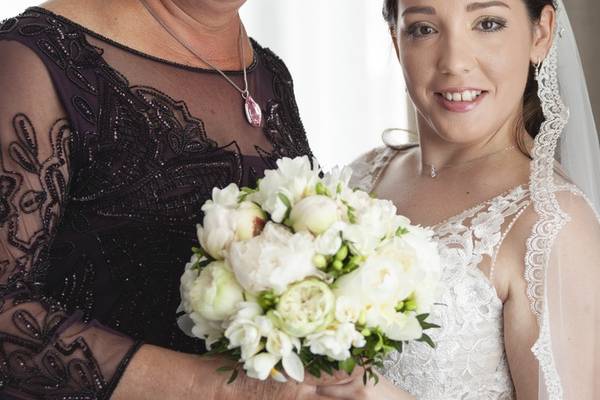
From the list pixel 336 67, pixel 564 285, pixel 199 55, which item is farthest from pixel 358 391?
pixel 336 67

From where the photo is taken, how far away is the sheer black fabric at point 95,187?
1855 millimetres

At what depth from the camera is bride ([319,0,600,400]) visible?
87.0 inches

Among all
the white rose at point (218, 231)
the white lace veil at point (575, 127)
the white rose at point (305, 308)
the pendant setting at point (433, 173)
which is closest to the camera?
the white rose at point (305, 308)

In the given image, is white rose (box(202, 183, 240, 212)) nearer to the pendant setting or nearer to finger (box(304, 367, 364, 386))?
finger (box(304, 367, 364, 386))

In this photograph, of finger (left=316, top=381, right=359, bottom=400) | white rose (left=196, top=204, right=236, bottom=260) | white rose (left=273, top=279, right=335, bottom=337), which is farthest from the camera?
finger (left=316, top=381, right=359, bottom=400)

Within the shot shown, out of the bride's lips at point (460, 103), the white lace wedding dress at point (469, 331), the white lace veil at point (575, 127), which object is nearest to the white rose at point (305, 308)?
the white lace wedding dress at point (469, 331)

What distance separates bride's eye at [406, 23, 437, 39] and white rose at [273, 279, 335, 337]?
1.05 m

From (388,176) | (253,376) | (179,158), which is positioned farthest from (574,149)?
(253,376)

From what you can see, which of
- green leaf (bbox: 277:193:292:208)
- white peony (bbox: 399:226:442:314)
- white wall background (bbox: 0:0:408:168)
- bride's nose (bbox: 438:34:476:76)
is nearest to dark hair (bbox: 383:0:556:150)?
bride's nose (bbox: 438:34:476:76)

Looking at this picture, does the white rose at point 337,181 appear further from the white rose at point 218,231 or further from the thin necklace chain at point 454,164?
the thin necklace chain at point 454,164

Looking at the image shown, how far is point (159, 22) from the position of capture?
222cm

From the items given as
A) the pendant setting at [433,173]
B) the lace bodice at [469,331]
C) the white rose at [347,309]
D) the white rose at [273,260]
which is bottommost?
the lace bodice at [469,331]

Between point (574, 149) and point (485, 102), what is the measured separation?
0.28m

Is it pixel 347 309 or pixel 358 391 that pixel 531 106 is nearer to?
pixel 358 391
